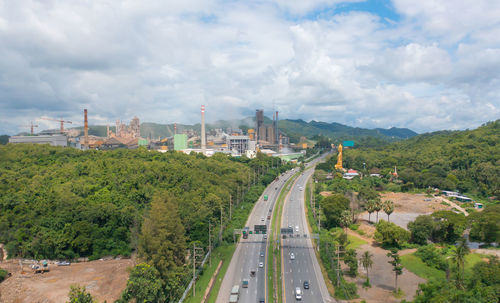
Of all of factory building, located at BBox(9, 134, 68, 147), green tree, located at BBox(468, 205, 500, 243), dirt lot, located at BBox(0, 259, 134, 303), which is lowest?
dirt lot, located at BBox(0, 259, 134, 303)

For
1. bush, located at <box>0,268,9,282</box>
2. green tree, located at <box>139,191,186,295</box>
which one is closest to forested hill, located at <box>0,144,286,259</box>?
green tree, located at <box>139,191,186,295</box>

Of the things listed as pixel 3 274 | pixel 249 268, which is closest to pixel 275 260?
pixel 249 268

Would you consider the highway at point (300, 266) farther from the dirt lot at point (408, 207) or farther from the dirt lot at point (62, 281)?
the dirt lot at point (62, 281)

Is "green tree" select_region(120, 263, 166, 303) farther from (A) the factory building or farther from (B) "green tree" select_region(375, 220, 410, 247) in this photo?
(A) the factory building

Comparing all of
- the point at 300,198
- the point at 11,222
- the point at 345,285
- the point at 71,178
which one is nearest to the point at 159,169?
the point at 71,178

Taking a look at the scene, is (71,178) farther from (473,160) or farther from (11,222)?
(473,160)

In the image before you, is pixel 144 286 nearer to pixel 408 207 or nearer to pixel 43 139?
pixel 408 207

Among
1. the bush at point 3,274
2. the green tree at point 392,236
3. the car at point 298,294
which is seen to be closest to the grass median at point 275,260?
the car at point 298,294

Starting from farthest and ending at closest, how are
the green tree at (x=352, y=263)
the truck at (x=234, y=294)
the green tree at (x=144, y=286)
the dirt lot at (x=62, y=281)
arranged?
the green tree at (x=352, y=263) < the dirt lot at (x=62, y=281) < the truck at (x=234, y=294) < the green tree at (x=144, y=286)
